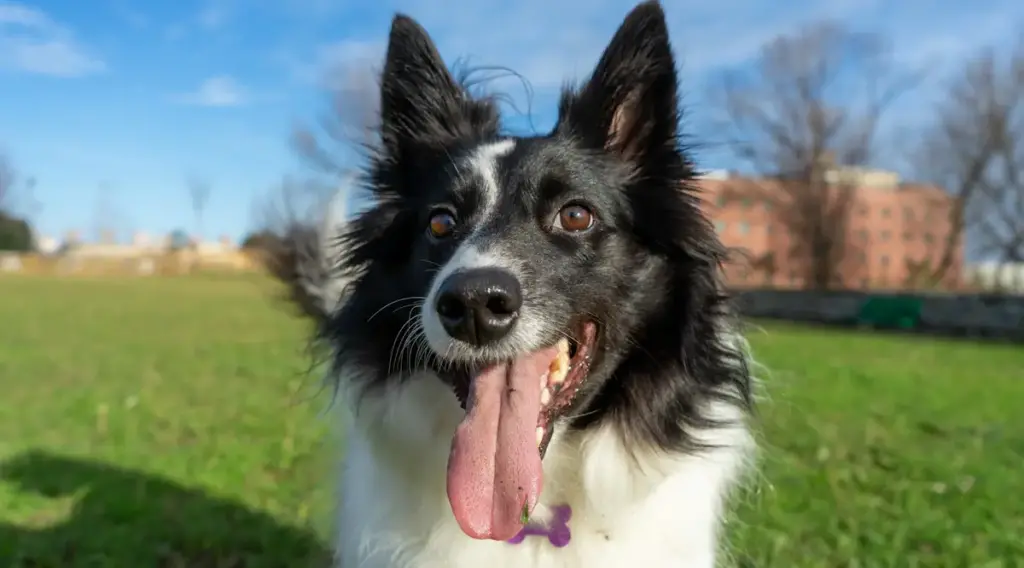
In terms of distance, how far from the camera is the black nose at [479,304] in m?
2.52

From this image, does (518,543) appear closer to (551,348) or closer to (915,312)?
(551,348)

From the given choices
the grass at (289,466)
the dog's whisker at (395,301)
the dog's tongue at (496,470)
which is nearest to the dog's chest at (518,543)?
the dog's tongue at (496,470)

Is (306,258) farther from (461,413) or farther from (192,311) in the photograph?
(192,311)

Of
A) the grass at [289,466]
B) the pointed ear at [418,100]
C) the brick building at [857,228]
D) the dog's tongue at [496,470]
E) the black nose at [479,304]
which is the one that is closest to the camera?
the black nose at [479,304]

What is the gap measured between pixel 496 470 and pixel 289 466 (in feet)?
13.8

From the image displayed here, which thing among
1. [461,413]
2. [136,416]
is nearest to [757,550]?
[461,413]

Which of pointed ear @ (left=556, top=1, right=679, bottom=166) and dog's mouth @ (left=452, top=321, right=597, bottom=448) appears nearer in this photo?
dog's mouth @ (left=452, top=321, right=597, bottom=448)

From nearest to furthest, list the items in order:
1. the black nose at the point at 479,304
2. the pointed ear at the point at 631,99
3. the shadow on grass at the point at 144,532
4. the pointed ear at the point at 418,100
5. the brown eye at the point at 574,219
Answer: the black nose at the point at 479,304
the brown eye at the point at 574,219
the pointed ear at the point at 631,99
the pointed ear at the point at 418,100
the shadow on grass at the point at 144,532

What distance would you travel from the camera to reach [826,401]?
918cm

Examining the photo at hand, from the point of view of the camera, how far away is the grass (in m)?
4.55

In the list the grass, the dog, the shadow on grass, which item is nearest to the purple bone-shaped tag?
the dog

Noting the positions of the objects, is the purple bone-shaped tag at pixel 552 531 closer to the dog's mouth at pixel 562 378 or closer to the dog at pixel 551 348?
the dog at pixel 551 348

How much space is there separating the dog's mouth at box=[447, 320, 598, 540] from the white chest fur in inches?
10.5

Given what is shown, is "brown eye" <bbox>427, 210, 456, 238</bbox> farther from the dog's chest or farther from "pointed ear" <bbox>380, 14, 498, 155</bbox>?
the dog's chest
